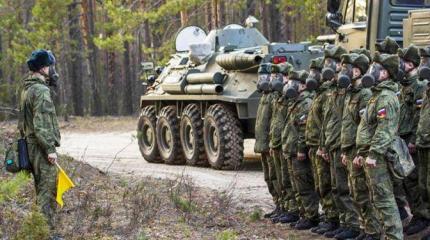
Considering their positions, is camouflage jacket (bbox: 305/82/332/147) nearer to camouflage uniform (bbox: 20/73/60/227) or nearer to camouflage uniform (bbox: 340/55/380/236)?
camouflage uniform (bbox: 340/55/380/236)

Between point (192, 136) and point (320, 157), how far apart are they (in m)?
7.32

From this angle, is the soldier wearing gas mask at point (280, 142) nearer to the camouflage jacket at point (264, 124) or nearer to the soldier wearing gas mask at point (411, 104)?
the camouflage jacket at point (264, 124)

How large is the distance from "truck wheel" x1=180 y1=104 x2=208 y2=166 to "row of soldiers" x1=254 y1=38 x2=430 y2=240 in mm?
5184

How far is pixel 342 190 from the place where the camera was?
30.1 ft

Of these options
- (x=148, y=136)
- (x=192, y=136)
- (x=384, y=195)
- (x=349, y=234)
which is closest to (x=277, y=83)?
(x=349, y=234)

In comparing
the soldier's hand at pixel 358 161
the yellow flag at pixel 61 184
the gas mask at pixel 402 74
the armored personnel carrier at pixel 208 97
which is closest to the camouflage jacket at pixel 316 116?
the gas mask at pixel 402 74

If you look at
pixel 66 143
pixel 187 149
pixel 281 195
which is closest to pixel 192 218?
pixel 281 195

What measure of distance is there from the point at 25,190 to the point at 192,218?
2.14 metres

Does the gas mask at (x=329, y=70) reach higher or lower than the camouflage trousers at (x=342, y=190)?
higher

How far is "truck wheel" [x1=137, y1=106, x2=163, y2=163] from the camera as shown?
1834 centimetres

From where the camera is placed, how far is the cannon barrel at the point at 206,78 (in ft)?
51.5

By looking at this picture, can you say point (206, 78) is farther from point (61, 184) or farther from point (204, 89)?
point (61, 184)

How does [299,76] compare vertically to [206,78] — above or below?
above

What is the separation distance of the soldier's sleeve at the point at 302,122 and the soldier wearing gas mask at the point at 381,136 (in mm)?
1668
